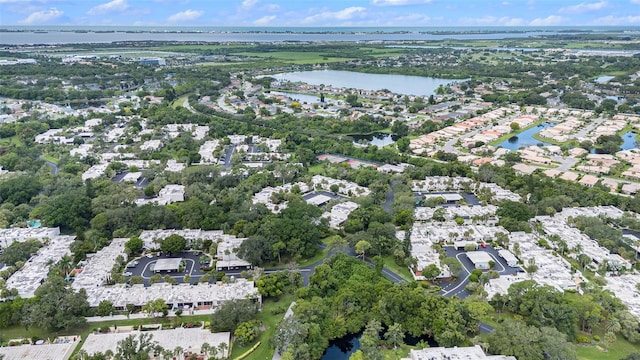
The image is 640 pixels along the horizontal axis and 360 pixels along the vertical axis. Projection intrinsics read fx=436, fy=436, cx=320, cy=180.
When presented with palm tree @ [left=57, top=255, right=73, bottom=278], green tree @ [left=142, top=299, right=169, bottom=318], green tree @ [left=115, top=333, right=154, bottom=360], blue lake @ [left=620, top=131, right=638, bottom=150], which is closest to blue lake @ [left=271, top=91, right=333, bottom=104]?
blue lake @ [left=620, top=131, right=638, bottom=150]

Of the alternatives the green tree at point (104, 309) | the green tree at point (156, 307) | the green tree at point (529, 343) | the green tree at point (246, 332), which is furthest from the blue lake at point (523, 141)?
the green tree at point (104, 309)

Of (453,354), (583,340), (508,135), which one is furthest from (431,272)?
(508,135)

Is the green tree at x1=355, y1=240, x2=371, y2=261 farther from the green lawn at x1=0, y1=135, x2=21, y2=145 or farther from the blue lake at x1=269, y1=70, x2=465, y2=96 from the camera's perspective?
the blue lake at x1=269, y1=70, x2=465, y2=96

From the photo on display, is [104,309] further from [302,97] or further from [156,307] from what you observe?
[302,97]

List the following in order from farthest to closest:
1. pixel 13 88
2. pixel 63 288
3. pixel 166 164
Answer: pixel 13 88
pixel 166 164
pixel 63 288

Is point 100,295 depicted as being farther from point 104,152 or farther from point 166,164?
point 104,152

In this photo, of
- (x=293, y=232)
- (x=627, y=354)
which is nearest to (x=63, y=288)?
(x=293, y=232)
